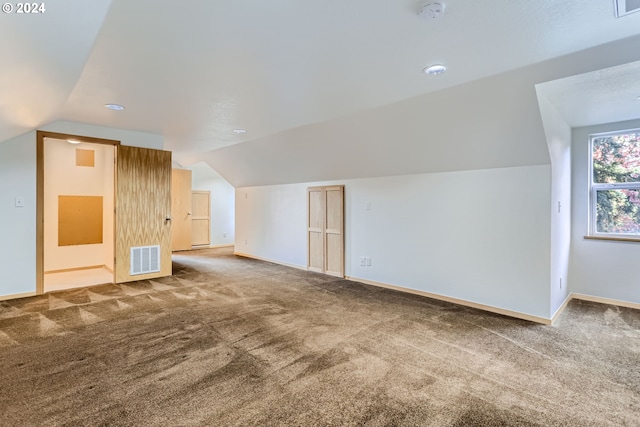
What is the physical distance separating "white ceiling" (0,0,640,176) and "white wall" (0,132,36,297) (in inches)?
26.4

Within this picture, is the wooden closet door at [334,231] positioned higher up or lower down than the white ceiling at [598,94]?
lower down

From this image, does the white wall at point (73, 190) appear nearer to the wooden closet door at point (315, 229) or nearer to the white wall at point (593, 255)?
the wooden closet door at point (315, 229)

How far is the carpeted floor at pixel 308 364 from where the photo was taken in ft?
6.16

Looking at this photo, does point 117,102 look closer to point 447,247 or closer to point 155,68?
point 155,68

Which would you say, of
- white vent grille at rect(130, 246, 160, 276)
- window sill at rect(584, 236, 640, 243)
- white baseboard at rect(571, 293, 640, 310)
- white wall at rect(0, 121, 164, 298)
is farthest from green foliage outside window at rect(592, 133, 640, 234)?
white wall at rect(0, 121, 164, 298)

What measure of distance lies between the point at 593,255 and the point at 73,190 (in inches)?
331

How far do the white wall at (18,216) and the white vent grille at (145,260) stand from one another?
1192mm

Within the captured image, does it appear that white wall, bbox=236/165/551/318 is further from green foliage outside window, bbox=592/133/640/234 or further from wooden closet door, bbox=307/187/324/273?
green foliage outside window, bbox=592/133/640/234

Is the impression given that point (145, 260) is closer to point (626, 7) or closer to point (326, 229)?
point (326, 229)

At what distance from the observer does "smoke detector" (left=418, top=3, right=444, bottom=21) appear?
5.60ft

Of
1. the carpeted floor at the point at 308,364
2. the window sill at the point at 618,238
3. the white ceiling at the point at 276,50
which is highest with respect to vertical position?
the white ceiling at the point at 276,50

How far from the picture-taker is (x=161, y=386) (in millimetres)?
2137

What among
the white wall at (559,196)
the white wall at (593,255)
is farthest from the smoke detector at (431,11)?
the white wall at (593,255)

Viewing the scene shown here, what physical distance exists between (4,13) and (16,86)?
3.92 ft
